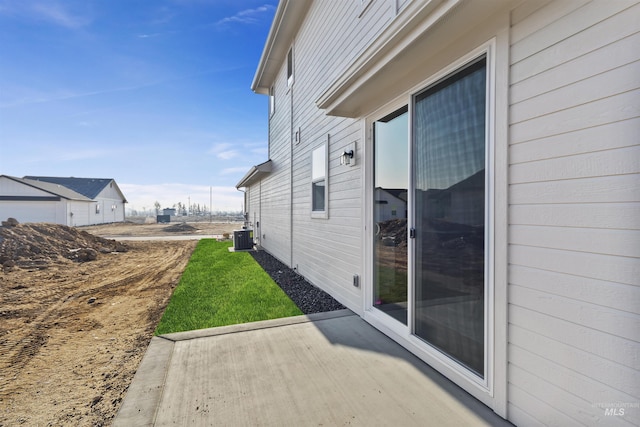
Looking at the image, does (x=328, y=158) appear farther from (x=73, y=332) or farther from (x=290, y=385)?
(x=73, y=332)

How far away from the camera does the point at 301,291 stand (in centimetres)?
507

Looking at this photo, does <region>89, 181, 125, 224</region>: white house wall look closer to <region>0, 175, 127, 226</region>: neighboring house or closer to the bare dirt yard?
<region>0, 175, 127, 226</region>: neighboring house

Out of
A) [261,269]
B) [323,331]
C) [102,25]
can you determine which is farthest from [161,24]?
[323,331]

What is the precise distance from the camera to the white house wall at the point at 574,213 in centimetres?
129

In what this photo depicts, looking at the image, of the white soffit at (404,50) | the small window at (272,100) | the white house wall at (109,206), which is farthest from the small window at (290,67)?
the white house wall at (109,206)

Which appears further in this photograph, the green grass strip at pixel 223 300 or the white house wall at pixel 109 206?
the white house wall at pixel 109 206

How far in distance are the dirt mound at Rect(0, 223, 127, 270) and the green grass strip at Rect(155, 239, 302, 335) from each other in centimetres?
472

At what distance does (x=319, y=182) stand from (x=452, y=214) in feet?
10.7

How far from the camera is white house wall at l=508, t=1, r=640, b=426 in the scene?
129 cm

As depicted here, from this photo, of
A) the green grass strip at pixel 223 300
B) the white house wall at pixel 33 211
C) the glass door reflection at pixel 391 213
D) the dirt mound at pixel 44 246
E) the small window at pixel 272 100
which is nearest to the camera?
the glass door reflection at pixel 391 213

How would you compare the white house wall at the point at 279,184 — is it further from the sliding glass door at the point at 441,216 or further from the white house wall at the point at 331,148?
the sliding glass door at the point at 441,216

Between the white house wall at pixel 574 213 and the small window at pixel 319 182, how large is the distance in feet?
11.0

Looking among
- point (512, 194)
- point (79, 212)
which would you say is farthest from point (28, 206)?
point (512, 194)

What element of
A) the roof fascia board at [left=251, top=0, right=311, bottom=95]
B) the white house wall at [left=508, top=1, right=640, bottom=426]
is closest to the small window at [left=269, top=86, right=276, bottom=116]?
the roof fascia board at [left=251, top=0, right=311, bottom=95]
